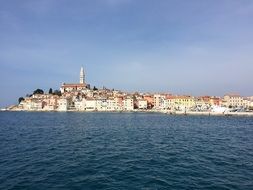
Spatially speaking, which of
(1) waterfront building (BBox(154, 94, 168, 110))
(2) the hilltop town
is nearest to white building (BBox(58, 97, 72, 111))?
(2) the hilltop town

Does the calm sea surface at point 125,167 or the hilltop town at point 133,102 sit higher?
the hilltop town at point 133,102

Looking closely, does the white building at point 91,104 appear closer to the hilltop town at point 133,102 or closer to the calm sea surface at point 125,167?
the hilltop town at point 133,102

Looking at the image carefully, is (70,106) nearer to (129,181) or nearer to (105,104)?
(105,104)

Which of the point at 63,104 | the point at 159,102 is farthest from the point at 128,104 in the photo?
the point at 63,104

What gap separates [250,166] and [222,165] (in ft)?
4.28

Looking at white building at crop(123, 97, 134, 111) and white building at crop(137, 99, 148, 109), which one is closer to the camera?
white building at crop(123, 97, 134, 111)

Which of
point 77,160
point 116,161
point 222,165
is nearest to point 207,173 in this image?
point 222,165

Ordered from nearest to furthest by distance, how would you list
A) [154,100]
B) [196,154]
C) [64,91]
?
1. [196,154]
2. [154,100]
3. [64,91]

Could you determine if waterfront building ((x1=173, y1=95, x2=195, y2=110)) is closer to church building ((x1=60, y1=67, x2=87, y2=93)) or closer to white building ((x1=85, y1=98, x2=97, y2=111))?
white building ((x1=85, y1=98, x2=97, y2=111))

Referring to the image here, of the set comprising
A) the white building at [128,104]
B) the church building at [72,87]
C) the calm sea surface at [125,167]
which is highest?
the church building at [72,87]

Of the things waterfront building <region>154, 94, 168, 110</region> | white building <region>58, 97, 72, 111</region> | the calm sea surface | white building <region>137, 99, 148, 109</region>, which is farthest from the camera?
white building <region>58, 97, 72, 111</region>

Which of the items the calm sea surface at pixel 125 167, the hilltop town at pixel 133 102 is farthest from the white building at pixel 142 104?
the calm sea surface at pixel 125 167

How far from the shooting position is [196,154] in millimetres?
18828

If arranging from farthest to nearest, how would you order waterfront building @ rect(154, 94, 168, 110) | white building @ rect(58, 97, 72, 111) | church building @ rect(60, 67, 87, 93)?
church building @ rect(60, 67, 87, 93) < white building @ rect(58, 97, 72, 111) < waterfront building @ rect(154, 94, 168, 110)
